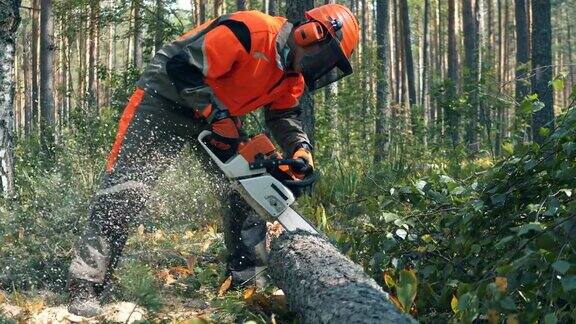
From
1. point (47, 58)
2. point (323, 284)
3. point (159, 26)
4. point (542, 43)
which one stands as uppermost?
point (159, 26)

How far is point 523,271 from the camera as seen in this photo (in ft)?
8.84

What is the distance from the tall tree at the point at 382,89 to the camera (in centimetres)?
1123

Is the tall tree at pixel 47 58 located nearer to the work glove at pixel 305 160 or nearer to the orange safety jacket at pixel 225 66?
the orange safety jacket at pixel 225 66

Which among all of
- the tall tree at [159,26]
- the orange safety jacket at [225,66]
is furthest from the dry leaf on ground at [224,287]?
the tall tree at [159,26]

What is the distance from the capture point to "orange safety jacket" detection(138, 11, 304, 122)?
4.00 m

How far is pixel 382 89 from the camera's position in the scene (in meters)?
14.8

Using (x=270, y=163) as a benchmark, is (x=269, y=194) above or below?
below

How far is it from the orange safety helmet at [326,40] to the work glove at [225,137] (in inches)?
21.1

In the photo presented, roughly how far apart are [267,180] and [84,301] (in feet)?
4.11

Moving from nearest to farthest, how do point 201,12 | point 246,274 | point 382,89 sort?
point 246,274
point 382,89
point 201,12

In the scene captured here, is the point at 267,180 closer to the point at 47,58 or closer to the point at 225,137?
the point at 225,137

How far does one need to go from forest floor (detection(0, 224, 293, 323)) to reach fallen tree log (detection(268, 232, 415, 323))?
0.56 ft

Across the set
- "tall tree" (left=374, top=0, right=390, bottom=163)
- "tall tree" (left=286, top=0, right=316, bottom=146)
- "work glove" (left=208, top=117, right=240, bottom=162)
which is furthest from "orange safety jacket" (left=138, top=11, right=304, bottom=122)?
"tall tree" (left=374, top=0, right=390, bottom=163)

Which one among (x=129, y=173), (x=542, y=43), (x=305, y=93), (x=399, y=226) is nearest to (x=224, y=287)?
(x=129, y=173)
